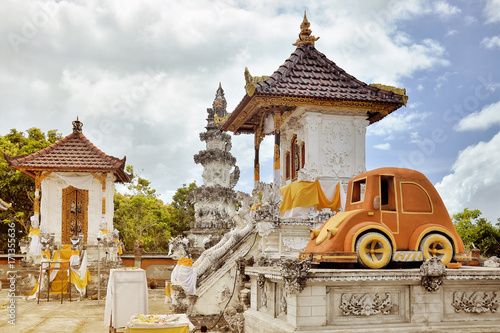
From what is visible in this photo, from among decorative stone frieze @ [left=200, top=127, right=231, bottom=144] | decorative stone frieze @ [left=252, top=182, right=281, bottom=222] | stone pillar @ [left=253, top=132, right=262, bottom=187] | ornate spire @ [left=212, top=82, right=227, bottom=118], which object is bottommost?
decorative stone frieze @ [left=252, top=182, right=281, bottom=222]

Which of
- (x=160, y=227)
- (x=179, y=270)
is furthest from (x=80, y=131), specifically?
(x=160, y=227)

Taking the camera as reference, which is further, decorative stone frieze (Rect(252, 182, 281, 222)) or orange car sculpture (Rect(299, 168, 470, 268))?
decorative stone frieze (Rect(252, 182, 281, 222))

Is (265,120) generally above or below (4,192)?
above

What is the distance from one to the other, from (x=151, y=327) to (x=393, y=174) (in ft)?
16.4

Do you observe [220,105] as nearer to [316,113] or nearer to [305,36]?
[305,36]

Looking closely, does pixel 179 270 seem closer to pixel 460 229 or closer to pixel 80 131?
pixel 80 131

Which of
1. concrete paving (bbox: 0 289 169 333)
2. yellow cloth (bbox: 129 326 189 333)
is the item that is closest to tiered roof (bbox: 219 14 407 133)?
concrete paving (bbox: 0 289 169 333)

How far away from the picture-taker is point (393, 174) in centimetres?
919

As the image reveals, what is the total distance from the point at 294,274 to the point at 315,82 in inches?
363

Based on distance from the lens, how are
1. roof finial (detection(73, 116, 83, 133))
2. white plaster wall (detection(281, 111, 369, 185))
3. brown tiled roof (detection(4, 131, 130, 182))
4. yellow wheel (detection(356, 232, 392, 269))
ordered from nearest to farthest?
1. yellow wheel (detection(356, 232, 392, 269))
2. white plaster wall (detection(281, 111, 369, 185))
3. brown tiled roof (detection(4, 131, 130, 182))
4. roof finial (detection(73, 116, 83, 133))

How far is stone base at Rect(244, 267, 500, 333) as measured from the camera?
786 cm

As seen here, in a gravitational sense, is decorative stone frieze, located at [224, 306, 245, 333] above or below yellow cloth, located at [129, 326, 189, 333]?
below

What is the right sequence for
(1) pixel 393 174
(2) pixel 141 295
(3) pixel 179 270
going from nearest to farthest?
1. (1) pixel 393 174
2. (2) pixel 141 295
3. (3) pixel 179 270

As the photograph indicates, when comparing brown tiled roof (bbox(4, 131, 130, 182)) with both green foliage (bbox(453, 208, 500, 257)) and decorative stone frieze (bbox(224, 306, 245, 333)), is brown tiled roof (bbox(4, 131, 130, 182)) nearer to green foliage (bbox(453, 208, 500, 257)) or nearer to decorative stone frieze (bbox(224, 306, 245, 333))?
decorative stone frieze (bbox(224, 306, 245, 333))
